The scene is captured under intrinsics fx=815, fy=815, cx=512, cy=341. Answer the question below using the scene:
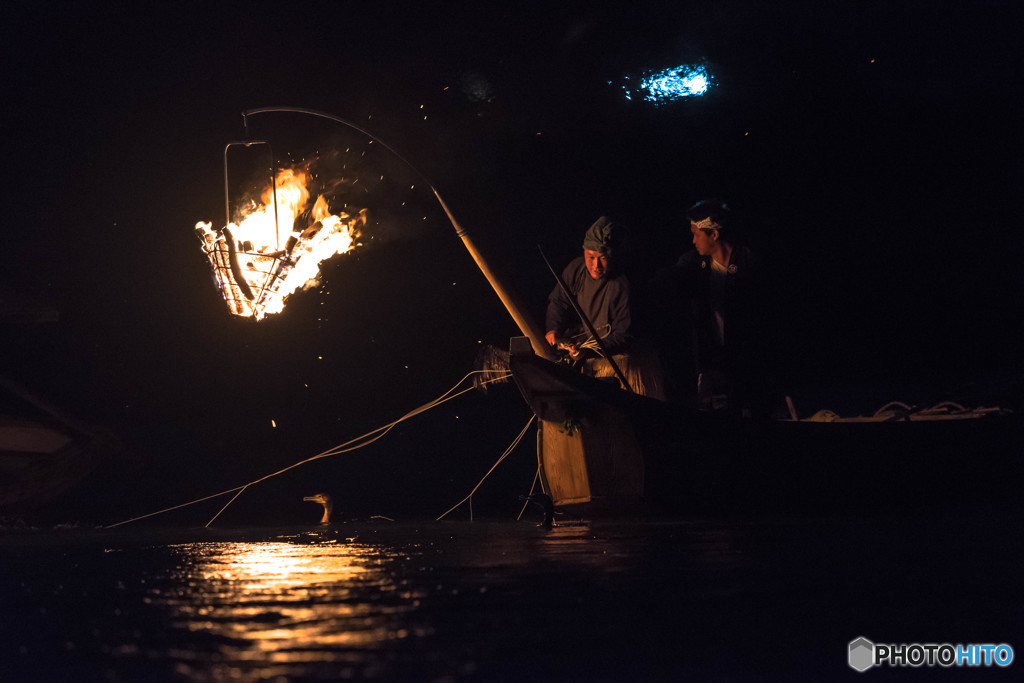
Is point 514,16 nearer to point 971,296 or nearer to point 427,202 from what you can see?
point 427,202

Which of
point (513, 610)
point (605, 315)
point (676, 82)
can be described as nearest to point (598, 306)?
point (605, 315)

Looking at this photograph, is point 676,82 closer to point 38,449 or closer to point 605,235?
point 605,235

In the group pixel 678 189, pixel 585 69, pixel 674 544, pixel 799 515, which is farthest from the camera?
pixel 678 189

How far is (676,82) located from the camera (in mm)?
6715

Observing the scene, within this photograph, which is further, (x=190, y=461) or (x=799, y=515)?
(x=190, y=461)

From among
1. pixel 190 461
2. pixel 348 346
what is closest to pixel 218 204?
pixel 348 346

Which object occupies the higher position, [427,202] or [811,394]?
[427,202]

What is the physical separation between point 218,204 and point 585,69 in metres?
3.44

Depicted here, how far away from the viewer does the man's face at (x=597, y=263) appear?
5.04 m

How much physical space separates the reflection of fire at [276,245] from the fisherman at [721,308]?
2.33 m

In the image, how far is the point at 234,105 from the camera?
7250mm

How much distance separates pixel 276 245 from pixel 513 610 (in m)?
3.15

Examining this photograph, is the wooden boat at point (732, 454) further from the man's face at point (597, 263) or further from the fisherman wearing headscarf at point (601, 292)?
the man's face at point (597, 263)

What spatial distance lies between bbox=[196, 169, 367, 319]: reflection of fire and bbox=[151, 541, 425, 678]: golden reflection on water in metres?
1.93
